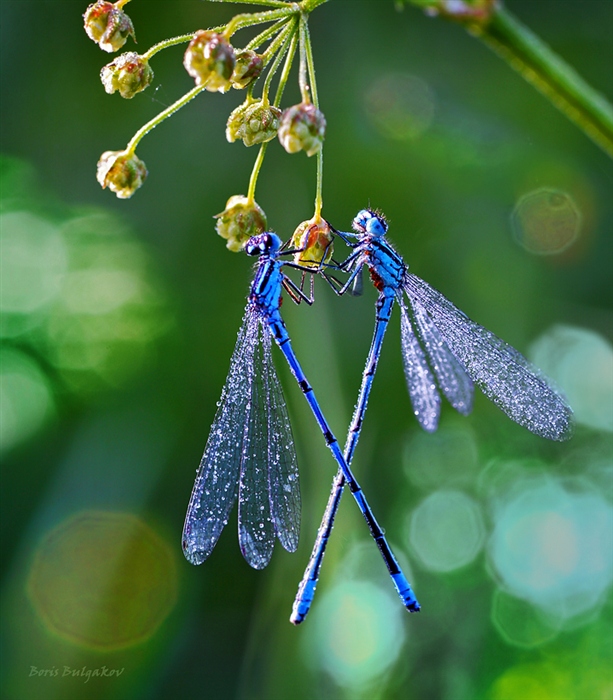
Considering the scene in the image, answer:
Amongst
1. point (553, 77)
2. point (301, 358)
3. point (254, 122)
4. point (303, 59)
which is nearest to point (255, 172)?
point (254, 122)

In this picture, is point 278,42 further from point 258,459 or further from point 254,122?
point 258,459

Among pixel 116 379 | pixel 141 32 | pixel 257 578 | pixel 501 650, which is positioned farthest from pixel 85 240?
pixel 501 650

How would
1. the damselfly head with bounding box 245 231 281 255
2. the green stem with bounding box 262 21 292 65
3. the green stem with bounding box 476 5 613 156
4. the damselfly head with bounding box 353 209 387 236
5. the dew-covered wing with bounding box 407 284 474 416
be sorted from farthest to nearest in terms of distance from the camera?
the dew-covered wing with bounding box 407 284 474 416
the damselfly head with bounding box 353 209 387 236
the damselfly head with bounding box 245 231 281 255
the green stem with bounding box 262 21 292 65
the green stem with bounding box 476 5 613 156

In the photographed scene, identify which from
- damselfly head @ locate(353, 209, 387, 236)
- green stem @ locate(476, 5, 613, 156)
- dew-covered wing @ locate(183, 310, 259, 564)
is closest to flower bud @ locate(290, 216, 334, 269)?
damselfly head @ locate(353, 209, 387, 236)

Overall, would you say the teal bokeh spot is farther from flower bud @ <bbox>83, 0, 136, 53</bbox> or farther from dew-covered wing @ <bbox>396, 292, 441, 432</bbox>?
flower bud @ <bbox>83, 0, 136, 53</bbox>

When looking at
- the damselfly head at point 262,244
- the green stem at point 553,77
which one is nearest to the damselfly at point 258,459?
the damselfly head at point 262,244

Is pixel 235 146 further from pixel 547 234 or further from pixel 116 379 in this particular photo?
pixel 547 234
